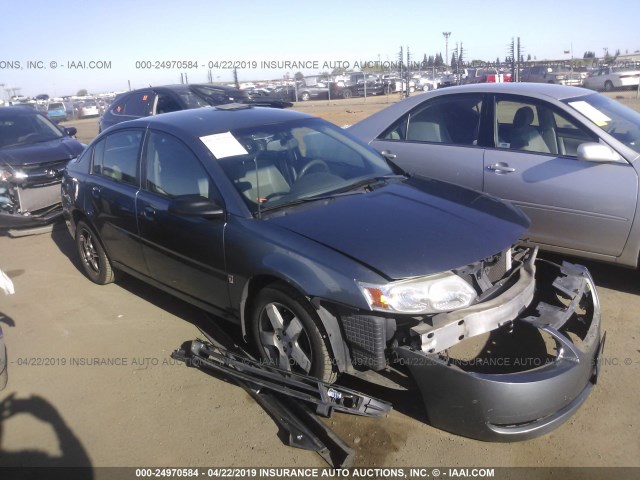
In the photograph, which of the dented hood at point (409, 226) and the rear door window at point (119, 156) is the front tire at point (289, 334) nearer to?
the dented hood at point (409, 226)

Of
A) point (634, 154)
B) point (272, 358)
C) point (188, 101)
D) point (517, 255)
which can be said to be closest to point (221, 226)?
point (272, 358)

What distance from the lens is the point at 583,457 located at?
2.72 metres

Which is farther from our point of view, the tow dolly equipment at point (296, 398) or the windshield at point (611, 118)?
the windshield at point (611, 118)

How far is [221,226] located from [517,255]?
1.89 m

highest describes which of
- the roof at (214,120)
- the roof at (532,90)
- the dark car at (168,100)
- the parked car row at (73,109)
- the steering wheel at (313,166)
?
the parked car row at (73,109)

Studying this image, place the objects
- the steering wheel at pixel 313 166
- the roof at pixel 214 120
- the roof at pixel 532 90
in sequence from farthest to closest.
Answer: the roof at pixel 532 90
the roof at pixel 214 120
the steering wheel at pixel 313 166

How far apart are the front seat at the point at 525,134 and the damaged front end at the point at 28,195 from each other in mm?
5666

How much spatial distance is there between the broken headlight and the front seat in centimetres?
244

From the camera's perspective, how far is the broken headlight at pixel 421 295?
2701 millimetres

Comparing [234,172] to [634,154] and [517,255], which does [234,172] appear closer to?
[517,255]

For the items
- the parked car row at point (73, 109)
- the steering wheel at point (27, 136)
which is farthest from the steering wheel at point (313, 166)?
the parked car row at point (73, 109)

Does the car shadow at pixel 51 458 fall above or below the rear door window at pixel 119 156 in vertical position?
below

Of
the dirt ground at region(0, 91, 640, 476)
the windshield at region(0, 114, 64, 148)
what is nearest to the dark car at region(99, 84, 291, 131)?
the windshield at region(0, 114, 64, 148)

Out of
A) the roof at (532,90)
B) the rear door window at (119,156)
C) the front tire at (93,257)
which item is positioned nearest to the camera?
the rear door window at (119,156)
